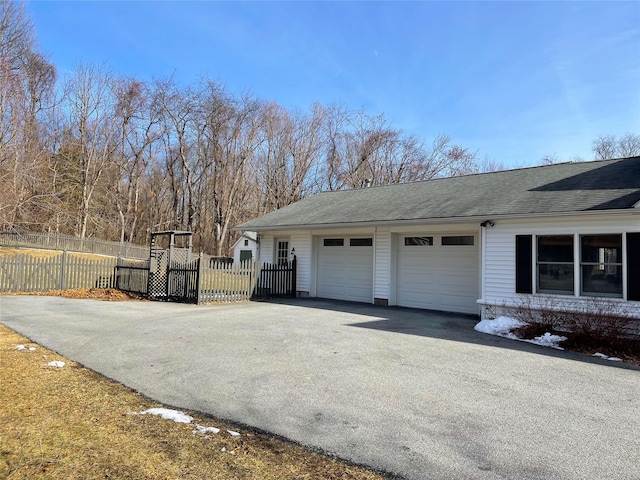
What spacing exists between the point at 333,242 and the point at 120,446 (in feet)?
39.7

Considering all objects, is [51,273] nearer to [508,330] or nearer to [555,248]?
[508,330]

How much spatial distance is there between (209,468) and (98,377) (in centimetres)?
298

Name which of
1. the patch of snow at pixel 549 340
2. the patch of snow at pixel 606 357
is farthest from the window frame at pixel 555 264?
the patch of snow at pixel 606 357

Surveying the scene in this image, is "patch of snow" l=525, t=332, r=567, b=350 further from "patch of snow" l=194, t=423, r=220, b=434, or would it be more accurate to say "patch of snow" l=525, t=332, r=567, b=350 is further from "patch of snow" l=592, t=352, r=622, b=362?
"patch of snow" l=194, t=423, r=220, b=434

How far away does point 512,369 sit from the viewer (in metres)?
5.87

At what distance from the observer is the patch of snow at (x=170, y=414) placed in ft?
12.4

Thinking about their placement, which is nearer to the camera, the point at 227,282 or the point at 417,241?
the point at 417,241

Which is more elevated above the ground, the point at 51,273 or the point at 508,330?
the point at 51,273

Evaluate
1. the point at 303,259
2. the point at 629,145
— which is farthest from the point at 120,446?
the point at 629,145

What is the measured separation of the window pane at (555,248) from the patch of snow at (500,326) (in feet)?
5.53

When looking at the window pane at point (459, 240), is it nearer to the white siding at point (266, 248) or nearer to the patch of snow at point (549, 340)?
the patch of snow at point (549, 340)

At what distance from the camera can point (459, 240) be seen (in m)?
11.9

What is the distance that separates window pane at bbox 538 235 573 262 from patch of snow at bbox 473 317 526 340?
169 cm

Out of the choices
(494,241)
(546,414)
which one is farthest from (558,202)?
(546,414)
